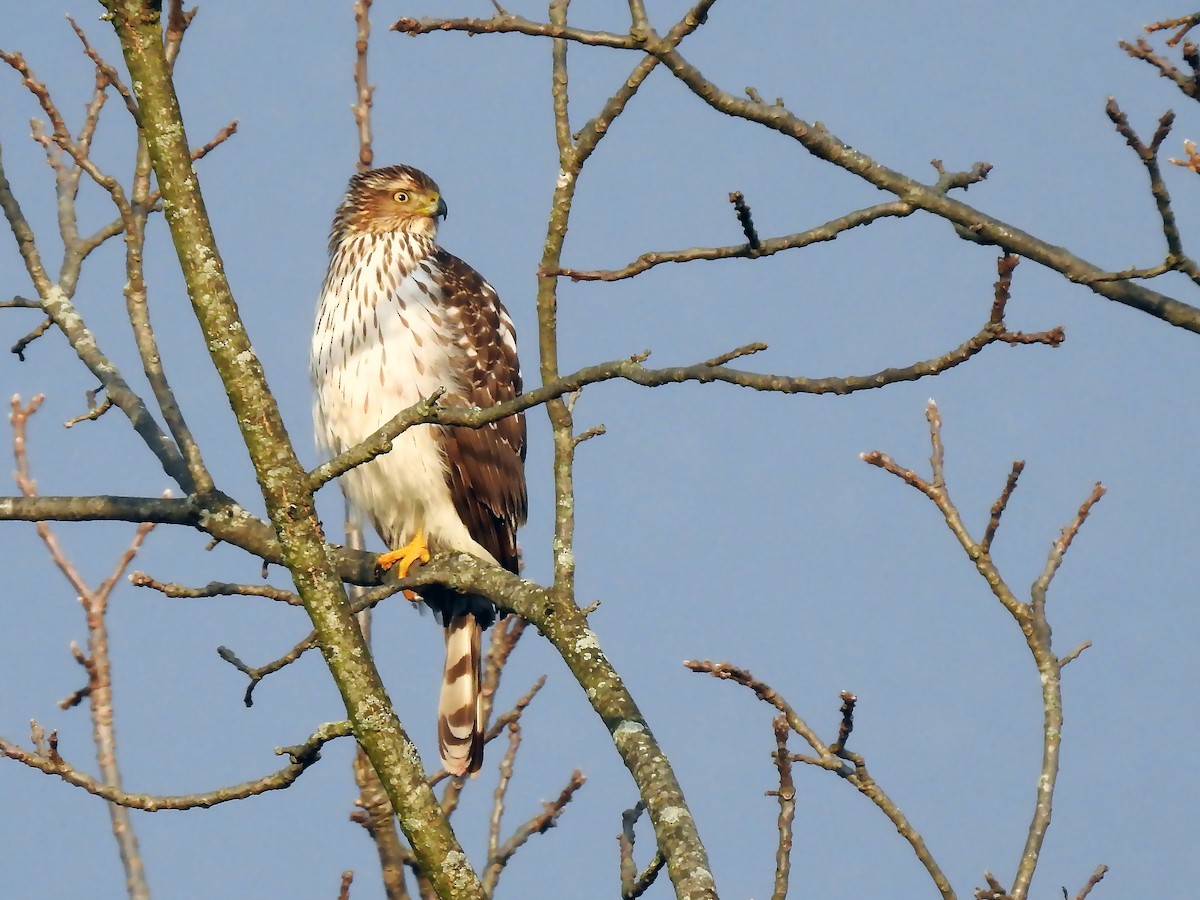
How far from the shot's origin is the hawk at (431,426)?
253 inches

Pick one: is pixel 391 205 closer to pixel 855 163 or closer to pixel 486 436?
pixel 486 436

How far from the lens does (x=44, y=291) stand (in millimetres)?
5309

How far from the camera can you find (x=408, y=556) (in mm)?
6492

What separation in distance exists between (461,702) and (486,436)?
1202 mm

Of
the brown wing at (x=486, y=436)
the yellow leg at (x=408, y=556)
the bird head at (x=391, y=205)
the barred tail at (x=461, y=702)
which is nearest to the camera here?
the yellow leg at (x=408, y=556)

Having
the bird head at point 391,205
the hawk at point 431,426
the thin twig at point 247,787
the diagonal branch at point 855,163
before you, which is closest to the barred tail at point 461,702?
the hawk at point 431,426

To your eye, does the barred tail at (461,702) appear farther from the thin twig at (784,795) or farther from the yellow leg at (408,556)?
the thin twig at (784,795)

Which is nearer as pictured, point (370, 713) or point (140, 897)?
point (370, 713)

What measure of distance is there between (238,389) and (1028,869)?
2.14 metres

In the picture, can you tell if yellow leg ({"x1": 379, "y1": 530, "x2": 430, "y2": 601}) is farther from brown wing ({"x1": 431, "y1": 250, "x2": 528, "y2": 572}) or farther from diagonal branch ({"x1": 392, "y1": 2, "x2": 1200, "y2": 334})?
diagonal branch ({"x1": 392, "y1": 2, "x2": 1200, "y2": 334})

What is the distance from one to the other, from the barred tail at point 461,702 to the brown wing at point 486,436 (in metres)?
0.41

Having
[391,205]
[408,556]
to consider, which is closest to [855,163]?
[408,556]

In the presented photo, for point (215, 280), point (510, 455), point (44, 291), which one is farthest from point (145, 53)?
point (510, 455)

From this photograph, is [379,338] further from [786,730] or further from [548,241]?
[786,730]
